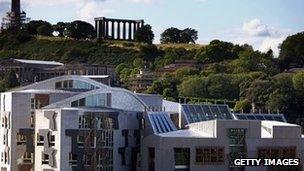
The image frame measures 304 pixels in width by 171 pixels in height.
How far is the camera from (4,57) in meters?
152

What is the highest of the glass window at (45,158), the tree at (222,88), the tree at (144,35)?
the tree at (144,35)

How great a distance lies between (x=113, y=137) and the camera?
55.7 meters

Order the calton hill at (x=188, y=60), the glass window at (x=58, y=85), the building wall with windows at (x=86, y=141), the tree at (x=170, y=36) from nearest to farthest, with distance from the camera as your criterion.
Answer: the building wall with windows at (x=86, y=141) → the glass window at (x=58, y=85) → the calton hill at (x=188, y=60) → the tree at (x=170, y=36)

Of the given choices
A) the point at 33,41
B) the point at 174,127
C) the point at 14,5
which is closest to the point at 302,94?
the point at 174,127

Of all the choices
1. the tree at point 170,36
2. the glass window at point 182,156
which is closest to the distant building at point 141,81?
the tree at point 170,36

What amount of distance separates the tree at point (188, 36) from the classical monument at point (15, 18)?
88.1ft

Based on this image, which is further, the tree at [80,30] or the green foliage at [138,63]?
the tree at [80,30]

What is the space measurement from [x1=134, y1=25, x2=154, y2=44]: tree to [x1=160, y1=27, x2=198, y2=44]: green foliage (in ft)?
14.5

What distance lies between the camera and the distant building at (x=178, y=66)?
134m

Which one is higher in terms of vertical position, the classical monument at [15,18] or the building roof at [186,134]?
the classical monument at [15,18]

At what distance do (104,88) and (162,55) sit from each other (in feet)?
302

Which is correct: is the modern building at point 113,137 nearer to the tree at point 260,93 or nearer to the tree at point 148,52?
the tree at point 260,93

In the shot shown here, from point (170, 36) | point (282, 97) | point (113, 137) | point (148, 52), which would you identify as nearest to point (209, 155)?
point (113, 137)

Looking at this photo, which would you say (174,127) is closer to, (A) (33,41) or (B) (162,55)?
(B) (162,55)
